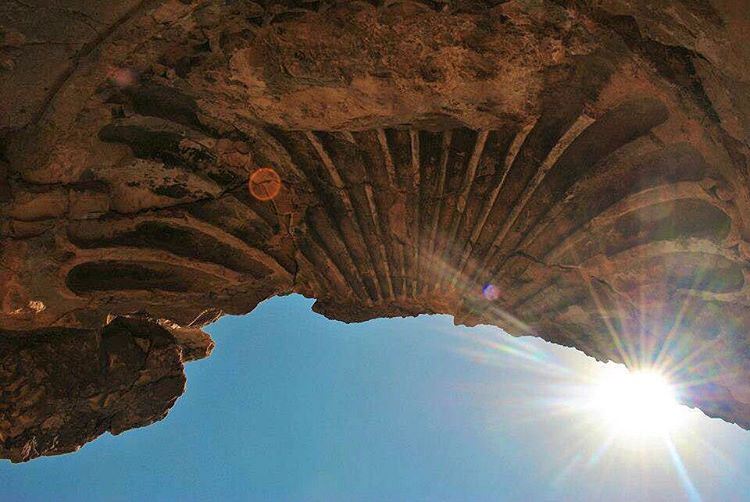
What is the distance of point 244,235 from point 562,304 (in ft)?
7.17

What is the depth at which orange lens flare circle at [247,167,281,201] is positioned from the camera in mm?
3379

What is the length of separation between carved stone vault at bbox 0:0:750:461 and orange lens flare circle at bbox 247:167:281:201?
55 millimetres

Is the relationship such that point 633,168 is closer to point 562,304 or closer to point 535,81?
point 535,81

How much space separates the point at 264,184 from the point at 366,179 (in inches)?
24.7

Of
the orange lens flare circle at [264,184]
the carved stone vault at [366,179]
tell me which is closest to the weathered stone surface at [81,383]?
the carved stone vault at [366,179]

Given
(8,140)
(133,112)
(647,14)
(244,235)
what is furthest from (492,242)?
(8,140)

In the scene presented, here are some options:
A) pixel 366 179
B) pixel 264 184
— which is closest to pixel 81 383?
pixel 264 184

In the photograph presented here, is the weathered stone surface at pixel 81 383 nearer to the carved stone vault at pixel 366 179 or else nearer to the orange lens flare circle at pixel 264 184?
the carved stone vault at pixel 366 179

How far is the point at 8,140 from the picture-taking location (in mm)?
2627

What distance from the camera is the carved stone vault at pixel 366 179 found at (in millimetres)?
2283

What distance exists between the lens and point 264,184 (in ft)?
11.4

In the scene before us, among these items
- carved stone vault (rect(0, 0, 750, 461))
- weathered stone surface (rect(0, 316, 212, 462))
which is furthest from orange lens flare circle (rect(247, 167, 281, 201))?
weathered stone surface (rect(0, 316, 212, 462))

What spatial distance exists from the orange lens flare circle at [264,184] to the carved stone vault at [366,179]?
2.2 inches

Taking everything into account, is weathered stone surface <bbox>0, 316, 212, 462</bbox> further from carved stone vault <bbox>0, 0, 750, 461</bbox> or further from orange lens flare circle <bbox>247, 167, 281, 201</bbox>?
orange lens flare circle <bbox>247, 167, 281, 201</bbox>
